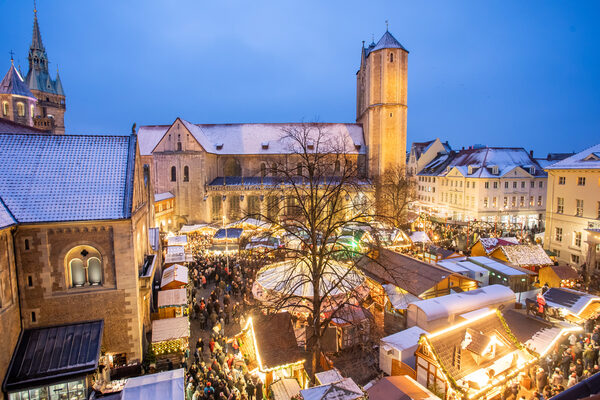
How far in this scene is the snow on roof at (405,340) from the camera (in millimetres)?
12929

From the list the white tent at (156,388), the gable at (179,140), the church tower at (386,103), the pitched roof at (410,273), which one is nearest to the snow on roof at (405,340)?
the pitched roof at (410,273)

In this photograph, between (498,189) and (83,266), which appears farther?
(498,189)

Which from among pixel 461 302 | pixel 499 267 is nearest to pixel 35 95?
pixel 461 302

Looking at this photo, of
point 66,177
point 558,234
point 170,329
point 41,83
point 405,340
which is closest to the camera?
point 405,340

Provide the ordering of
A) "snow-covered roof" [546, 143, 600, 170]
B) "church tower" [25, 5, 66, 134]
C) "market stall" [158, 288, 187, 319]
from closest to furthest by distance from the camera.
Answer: "market stall" [158, 288, 187, 319]
"snow-covered roof" [546, 143, 600, 170]
"church tower" [25, 5, 66, 134]

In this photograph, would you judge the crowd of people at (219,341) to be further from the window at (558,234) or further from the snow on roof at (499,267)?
the window at (558,234)

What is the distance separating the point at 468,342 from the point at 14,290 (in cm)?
1729

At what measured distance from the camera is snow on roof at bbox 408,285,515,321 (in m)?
14.8

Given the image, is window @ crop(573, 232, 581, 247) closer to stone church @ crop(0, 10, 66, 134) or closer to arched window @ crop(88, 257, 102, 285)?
arched window @ crop(88, 257, 102, 285)

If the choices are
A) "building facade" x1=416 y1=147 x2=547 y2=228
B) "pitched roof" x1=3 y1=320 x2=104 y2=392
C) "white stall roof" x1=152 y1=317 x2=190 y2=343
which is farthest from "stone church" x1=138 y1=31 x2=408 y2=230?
"pitched roof" x1=3 y1=320 x2=104 y2=392

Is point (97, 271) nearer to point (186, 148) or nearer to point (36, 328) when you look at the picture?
point (36, 328)

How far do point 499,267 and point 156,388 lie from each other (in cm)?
2169

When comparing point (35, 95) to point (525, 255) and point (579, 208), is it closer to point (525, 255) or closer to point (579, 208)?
point (525, 255)

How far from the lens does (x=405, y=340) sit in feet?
43.6
